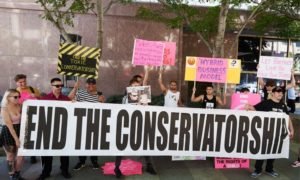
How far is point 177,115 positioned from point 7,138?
118 inches

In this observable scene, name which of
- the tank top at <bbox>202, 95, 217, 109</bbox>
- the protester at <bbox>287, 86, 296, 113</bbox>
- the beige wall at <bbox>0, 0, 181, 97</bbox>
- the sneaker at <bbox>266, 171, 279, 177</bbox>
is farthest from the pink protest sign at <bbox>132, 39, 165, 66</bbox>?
the protester at <bbox>287, 86, 296, 113</bbox>

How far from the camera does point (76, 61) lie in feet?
22.1

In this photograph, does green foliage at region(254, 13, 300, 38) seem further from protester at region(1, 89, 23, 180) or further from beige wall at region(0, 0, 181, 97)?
protester at region(1, 89, 23, 180)

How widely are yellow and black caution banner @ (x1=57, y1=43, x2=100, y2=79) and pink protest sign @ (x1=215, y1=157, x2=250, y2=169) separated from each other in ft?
9.76

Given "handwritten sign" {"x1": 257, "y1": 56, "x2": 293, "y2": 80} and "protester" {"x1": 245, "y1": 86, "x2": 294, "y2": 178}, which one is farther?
"handwritten sign" {"x1": 257, "y1": 56, "x2": 293, "y2": 80}

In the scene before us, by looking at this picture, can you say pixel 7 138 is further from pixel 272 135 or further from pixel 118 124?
pixel 272 135

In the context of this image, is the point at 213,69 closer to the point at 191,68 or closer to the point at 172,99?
the point at 191,68

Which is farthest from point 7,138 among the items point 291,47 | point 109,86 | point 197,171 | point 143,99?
point 291,47

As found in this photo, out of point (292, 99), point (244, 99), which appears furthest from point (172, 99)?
point (292, 99)

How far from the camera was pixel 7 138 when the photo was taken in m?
6.20

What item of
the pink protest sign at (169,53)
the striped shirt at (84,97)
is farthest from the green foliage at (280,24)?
the striped shirt at (84,97)

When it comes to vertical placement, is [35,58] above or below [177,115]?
above

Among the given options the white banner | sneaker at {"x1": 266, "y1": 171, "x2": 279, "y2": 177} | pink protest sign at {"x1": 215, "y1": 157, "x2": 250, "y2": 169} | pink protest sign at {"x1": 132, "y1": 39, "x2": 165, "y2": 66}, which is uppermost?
pink protest sign at {"x1": 132, "y1": 39, "x2": 165, "y2": 66}

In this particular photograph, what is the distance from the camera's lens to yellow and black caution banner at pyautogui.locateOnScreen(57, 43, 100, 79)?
22.0ft
